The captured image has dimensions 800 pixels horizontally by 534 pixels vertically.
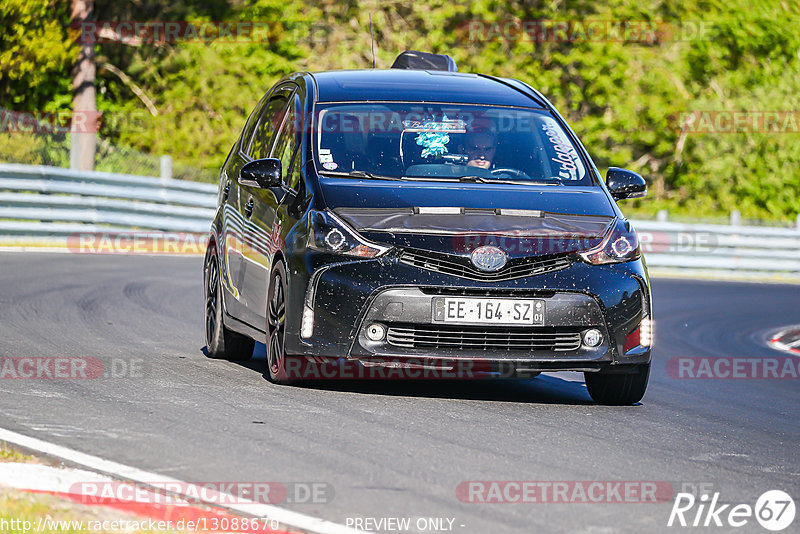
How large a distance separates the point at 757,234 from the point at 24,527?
75.7 ft

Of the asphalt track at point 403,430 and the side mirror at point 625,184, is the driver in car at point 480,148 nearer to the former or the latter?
the side mirror at point 625,184

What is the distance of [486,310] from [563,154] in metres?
1.69

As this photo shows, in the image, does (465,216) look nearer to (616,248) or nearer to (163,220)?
(616,248)

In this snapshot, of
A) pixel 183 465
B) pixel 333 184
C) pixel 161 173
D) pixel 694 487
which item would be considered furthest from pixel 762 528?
pixel 161 173

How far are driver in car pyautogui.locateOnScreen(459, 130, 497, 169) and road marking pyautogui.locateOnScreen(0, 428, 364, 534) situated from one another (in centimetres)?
335

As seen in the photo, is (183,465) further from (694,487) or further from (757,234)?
(757,234)

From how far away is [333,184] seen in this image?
7816 mm

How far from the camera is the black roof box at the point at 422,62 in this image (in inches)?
420

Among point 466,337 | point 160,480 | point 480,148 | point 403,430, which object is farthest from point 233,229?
point 160,480

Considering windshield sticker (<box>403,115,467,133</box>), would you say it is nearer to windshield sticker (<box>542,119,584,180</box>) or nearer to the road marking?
windshield sticker (<box>542,119,584,180</box>)

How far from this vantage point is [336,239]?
7426 mm

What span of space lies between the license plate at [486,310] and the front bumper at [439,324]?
0.11 feet

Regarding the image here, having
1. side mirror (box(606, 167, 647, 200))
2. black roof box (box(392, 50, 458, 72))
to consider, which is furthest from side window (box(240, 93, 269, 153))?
side mirror (box(606, 167, 647, 200))

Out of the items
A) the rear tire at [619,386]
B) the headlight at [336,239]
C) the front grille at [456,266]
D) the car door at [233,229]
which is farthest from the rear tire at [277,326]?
the rear tire at [619,386]
